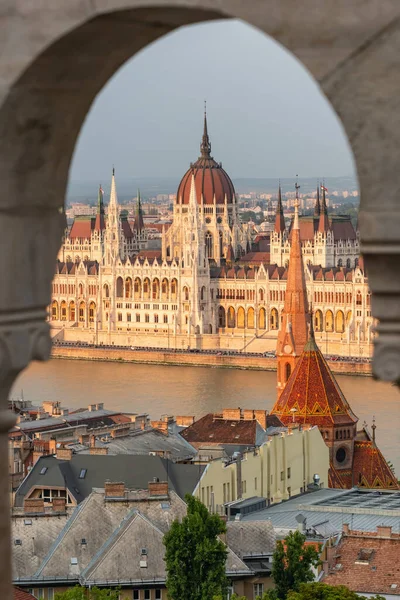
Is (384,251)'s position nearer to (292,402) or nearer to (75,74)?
(75,74)

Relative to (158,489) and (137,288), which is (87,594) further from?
(137,288)

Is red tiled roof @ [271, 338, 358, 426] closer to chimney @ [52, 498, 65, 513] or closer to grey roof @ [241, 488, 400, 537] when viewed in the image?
grey roof @ [241, 488, 400, 537]

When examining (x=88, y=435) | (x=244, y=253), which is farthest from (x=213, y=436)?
(x=244, y=253)

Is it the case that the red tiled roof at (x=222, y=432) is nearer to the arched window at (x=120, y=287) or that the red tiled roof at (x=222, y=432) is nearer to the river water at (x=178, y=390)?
the river water at (x=178, y=390)

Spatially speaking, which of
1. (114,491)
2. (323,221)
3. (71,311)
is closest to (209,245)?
(323,221)

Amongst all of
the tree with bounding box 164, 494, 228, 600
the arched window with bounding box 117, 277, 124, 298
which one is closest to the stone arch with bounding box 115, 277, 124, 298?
the arched window with bounding box 117, 277, 124, 298
